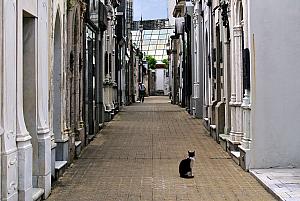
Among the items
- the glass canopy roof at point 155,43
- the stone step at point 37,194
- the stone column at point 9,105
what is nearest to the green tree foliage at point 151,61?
the glass canopy roof at point 155,43

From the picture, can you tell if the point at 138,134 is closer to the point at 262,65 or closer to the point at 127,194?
the point at 262,65

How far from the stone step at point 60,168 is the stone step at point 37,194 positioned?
167cm

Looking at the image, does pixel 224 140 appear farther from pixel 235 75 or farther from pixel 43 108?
pixel 43 108

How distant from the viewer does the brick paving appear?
948 centimetres

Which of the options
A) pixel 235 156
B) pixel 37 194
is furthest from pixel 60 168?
pixel 235 156

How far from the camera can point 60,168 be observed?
11.1m

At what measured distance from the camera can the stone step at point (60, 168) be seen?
35.3 feet

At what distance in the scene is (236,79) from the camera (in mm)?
13695

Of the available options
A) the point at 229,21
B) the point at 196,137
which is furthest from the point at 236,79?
the point at 196,137

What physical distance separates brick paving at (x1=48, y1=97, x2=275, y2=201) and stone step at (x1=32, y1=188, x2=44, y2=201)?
329mm

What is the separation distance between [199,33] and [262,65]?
1380 centimetres

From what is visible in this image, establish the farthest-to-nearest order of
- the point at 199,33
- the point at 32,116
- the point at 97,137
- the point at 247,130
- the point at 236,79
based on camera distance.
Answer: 1. the point at 199,33
2. the point at 97,137
3. the point at 236,79
4. the point at 247,130
5. the point at 32,116

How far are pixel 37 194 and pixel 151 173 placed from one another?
3.45 m

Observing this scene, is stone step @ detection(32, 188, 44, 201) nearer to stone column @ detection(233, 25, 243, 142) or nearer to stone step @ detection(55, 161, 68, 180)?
stone step @ detection(55, 161, 68, 180)
